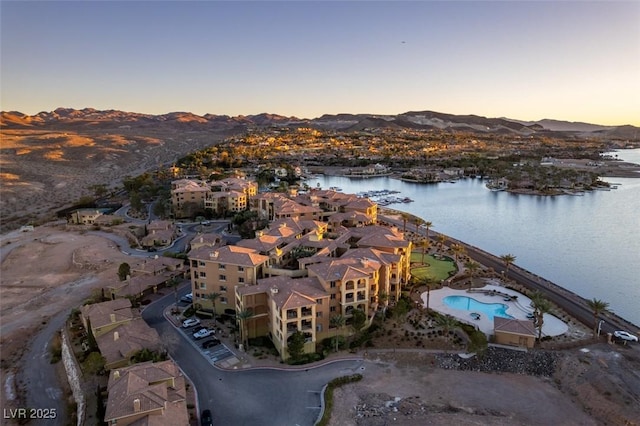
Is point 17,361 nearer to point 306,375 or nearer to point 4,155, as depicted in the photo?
point 306,375

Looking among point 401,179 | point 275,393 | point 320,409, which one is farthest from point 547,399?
point 401,179

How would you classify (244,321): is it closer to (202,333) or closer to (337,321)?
(202,333)

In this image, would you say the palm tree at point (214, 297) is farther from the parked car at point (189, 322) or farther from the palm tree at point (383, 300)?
the palm tree at point (383, 300)

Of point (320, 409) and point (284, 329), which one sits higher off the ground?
point (284, 329)

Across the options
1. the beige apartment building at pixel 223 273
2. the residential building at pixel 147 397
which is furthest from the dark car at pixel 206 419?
the beige apartment building at pixel 223 273

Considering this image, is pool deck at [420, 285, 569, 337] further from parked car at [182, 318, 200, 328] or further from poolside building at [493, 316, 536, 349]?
parked car at [182, 318, 200, 328]

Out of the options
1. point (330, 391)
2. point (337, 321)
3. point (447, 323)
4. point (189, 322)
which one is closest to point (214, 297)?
point (189, 322)

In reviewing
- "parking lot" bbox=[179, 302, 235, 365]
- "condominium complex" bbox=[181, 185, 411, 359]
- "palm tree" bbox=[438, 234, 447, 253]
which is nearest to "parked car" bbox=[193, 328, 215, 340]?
"parking lot" bbox=[179, 302, 235, 365]
